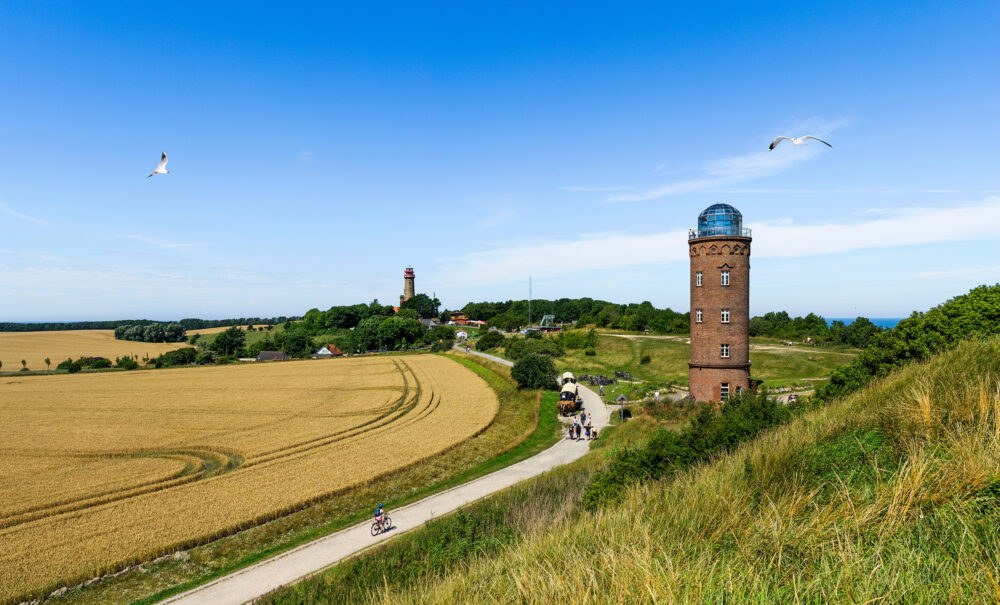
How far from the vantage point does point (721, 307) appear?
112 ft

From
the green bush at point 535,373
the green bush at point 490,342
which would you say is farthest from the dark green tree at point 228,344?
the green bush at point 535,373

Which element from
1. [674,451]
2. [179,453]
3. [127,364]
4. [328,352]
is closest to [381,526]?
[674,451]

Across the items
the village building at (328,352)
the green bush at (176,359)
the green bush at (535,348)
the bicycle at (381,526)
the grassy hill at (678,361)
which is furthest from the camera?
the village building at (328,352)

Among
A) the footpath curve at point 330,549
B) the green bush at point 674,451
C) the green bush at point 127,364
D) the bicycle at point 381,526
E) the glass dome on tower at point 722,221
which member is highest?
the glass dome on tower at point 722,221

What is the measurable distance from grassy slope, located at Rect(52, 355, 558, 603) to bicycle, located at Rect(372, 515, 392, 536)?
2.00 meters

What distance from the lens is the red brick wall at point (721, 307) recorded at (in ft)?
111

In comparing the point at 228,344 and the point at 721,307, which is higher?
the point at 721,307

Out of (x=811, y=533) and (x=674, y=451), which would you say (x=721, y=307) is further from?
(x=811, y=533)

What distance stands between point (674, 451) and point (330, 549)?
42.9ft

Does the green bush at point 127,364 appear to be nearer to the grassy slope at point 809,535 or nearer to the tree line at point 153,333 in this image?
the tree line at point 153,333

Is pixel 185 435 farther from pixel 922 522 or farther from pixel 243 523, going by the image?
pixel 922 522

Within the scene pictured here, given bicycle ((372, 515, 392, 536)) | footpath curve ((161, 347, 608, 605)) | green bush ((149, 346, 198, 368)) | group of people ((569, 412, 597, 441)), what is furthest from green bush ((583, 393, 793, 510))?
green bush ((149, 346, 198, 368))

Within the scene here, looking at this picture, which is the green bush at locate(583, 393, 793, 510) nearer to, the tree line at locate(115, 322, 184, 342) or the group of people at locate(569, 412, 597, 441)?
the group of people at locate(569, 412, 597, 441)

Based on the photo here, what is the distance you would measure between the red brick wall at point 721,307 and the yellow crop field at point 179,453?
1835cm
